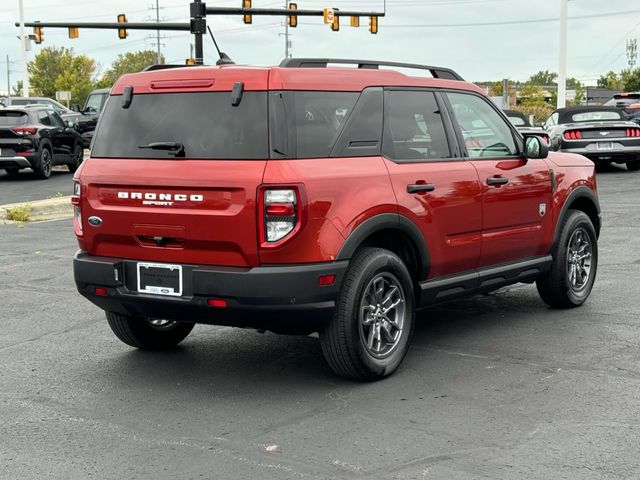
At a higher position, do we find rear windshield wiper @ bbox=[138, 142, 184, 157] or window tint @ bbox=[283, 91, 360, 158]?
window tint @ bbox=[283, 91, 360, 158]

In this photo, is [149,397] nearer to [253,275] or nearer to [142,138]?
[253,275]

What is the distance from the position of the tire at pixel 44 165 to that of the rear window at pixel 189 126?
58.9 ft

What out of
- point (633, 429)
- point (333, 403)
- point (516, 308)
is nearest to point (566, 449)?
point (633, 429)

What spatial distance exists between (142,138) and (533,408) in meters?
2.81

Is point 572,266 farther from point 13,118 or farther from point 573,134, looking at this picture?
point 13,118

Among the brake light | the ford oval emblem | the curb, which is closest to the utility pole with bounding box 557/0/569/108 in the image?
the brake light

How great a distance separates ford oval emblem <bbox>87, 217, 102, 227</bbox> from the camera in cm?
594

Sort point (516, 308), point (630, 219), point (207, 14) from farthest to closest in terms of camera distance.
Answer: point (207, 14) < point (630, 219) < point (516, 308)

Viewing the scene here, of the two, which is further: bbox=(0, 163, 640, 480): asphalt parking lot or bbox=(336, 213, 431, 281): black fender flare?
bbox=(336, 213, 431, 281): black fender flare

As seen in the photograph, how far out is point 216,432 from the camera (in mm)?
5008

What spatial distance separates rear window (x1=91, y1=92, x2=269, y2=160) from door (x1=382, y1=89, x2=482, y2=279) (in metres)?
0.98

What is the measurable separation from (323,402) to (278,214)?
111 centimetres

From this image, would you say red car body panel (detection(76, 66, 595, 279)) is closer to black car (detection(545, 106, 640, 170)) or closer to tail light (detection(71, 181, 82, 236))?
tail light (detection(71, 181, 82, 236))

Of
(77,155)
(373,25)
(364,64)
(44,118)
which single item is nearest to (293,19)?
(373,25)
